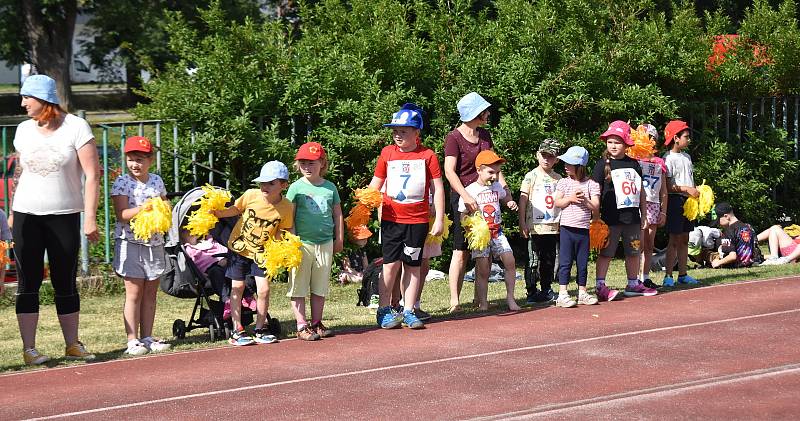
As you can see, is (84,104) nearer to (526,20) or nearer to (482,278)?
(526,20)

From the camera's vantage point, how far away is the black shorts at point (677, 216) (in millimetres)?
13859

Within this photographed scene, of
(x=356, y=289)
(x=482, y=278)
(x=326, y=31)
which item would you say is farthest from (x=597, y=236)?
(x=326, y=31)

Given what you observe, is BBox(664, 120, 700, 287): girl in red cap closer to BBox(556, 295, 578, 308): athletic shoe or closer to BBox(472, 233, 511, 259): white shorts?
BBox(556, 295, 578, 308): athletic shoe

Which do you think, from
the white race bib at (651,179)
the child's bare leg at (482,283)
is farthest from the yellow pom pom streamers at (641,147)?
the child's bare leg at (482,283)

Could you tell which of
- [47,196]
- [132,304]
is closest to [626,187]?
[132,304]

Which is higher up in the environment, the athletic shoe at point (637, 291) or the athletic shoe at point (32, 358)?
the athletic shoe at point (637, 291)

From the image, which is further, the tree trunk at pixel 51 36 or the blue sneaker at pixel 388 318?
the tree trunk at pixel 51 36

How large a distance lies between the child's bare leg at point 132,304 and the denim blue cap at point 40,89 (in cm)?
166

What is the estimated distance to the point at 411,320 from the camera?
11180mm

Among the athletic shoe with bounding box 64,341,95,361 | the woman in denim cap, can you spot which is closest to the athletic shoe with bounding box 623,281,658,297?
the woman in denim cap

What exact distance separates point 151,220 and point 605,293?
5000 millimetres

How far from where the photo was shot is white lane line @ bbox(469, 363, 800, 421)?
7957mm

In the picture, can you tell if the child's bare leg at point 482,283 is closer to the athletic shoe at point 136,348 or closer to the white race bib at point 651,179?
the white race bib at point 651,179

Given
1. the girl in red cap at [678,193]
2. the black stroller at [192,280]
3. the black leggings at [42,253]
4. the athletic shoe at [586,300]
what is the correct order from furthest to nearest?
the girl in red cap at [678,193] → the athletic shoe at [586,300] → the black stroller at [192,280] → the black leggings at [42,253]
